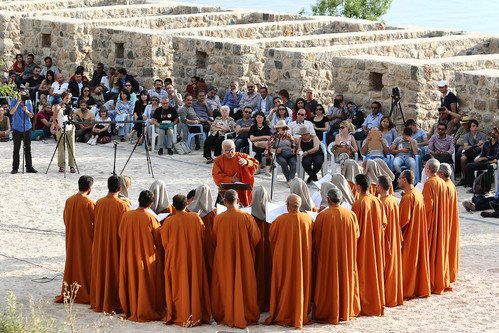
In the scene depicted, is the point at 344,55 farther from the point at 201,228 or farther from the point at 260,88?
the point at 201,228

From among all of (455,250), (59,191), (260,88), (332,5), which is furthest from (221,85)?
(332,5)

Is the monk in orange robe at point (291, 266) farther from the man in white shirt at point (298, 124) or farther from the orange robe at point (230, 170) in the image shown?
the man in white shirt at point (298, 124)

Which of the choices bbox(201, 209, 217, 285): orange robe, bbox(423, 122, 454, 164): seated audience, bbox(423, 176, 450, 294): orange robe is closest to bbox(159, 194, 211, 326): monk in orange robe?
bbox(201, 209, 217, 285): orange robe

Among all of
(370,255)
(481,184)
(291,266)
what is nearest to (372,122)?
(481,184)

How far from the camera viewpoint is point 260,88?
2388cm

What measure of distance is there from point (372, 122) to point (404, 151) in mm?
1705

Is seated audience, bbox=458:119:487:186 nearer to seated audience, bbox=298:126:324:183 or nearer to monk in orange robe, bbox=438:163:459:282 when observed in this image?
seated audience, bbox=298:126:324:183

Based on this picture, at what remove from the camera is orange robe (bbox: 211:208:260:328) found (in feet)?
45.5

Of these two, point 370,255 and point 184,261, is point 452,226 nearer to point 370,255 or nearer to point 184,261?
point 370,255

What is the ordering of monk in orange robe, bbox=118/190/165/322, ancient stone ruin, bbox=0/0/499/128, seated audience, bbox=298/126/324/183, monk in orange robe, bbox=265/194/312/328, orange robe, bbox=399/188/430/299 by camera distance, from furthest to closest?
ancient stone ruin, bbox=0/0/499/128 → seated audience, bbox=298/126/324/183 → orange robe, bbox=399/188/430/299 → monk in orange robe, bbox=118/190/165/322 → monk in orange robe, bbox=265/194/312/328

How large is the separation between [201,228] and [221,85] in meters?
11.7

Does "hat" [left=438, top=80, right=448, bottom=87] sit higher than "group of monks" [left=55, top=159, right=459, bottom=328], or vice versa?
"hat" [left=438, top=80, right=448, bottom=87]

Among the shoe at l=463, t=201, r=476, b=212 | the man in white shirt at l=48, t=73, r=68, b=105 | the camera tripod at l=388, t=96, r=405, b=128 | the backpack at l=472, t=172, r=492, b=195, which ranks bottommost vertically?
the shoe at l=463, t=201, r=476, b=212

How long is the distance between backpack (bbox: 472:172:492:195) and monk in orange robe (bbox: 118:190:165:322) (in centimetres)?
698
